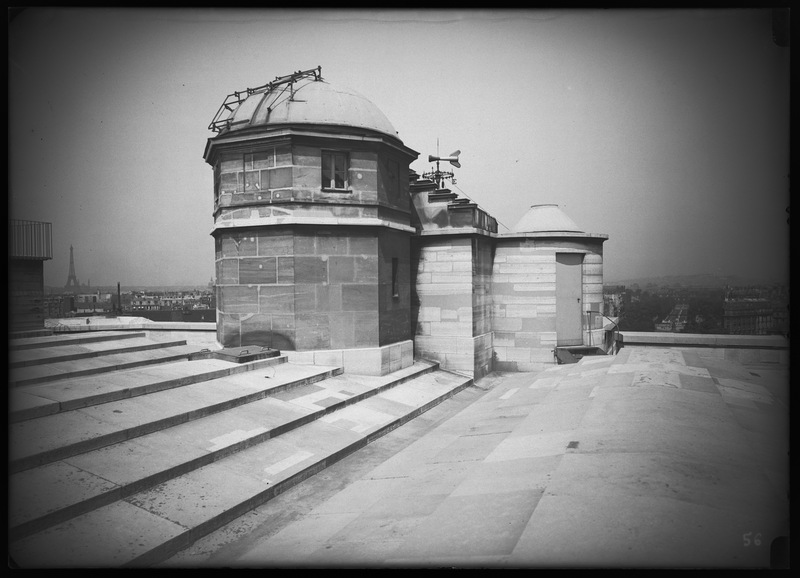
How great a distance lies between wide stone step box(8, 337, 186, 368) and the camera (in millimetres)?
10684

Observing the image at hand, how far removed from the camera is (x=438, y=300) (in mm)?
17375

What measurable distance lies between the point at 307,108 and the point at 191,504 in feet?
35.8

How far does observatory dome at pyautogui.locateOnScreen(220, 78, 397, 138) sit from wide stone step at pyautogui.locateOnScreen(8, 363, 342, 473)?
23.9 feet

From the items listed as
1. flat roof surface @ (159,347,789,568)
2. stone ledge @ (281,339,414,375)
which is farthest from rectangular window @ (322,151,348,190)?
flat roof surface @ (159,347,789,568)

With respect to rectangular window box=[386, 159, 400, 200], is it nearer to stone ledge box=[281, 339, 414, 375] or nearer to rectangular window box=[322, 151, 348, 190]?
rectangular window box=[322, 151, 348, 190]

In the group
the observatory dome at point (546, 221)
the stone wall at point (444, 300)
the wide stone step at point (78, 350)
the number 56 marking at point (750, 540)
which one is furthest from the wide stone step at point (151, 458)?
the observatory dome at point (546, 221)

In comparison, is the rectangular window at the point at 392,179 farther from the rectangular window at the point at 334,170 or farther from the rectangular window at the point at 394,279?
the rectangular window at the point at 394,279

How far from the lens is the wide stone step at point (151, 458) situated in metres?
6.09

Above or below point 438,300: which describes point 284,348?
below

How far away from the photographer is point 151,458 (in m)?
7.54
